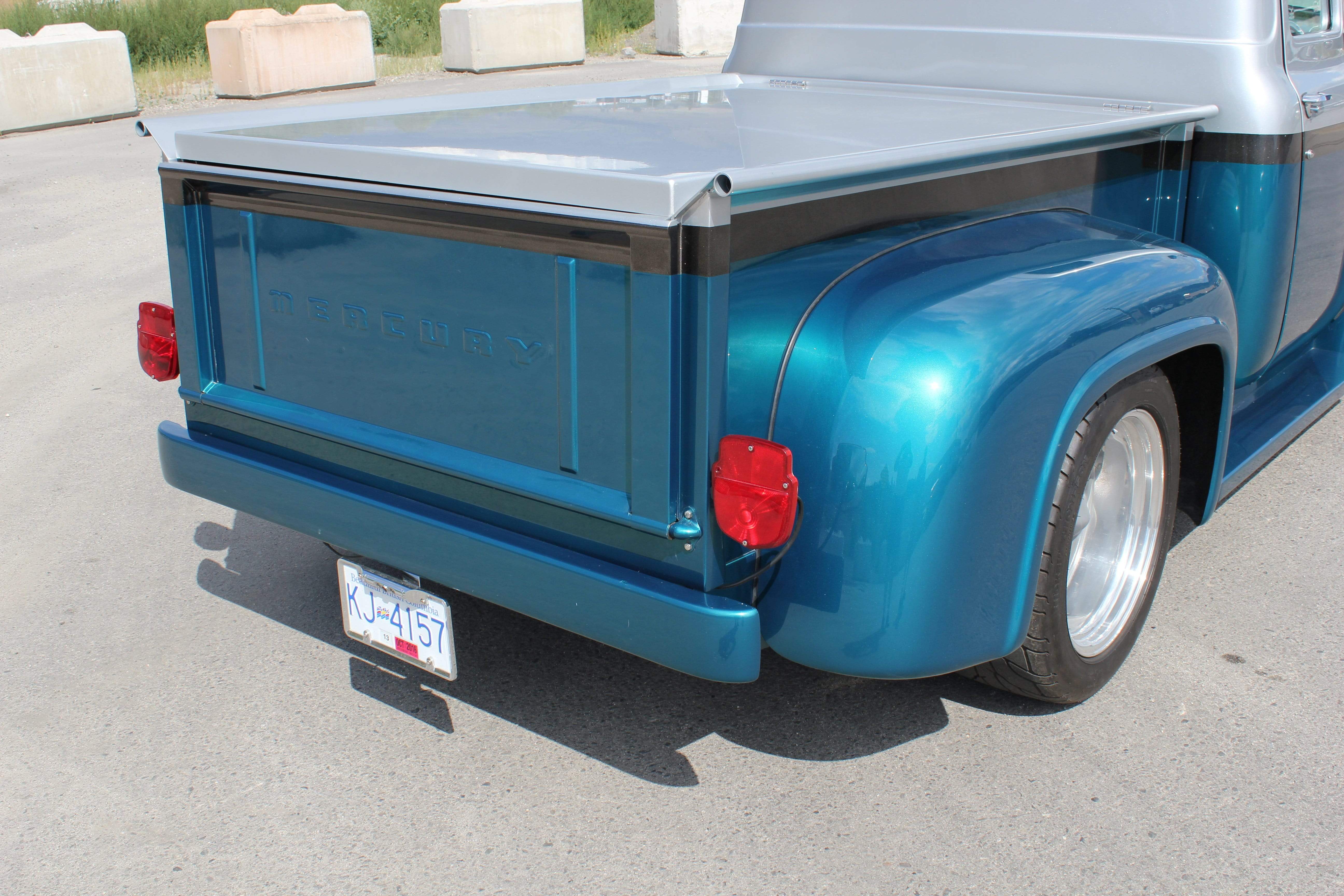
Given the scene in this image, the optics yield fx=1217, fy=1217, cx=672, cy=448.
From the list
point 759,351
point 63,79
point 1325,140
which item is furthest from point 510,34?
point 759,351

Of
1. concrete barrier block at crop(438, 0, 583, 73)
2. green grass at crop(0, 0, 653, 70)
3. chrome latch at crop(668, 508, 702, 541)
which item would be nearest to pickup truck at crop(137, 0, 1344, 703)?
chrome latch at crop(668, 508, 702, 541)

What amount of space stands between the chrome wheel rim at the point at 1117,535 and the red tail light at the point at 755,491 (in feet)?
3.42

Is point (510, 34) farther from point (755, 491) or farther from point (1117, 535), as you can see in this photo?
point (755, 491)

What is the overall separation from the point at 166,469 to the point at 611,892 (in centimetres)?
163

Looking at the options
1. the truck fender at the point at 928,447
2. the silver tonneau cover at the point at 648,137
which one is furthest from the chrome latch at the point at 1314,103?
the truck fender at the point at 928,447

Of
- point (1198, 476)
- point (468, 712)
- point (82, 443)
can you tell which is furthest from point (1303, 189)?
point (82, 443)

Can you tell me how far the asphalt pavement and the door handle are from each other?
136 cm

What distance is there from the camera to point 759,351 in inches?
90.1

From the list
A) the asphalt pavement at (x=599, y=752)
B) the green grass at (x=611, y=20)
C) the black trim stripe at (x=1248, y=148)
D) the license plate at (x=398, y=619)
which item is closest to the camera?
the asphalt pavement at (x=599, y=752)

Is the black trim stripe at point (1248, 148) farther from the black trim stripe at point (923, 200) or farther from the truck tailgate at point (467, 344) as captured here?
the truck tailgate at point (467, 344)

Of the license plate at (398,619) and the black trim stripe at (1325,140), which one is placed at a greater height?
the black trim stripe at (1325,140)

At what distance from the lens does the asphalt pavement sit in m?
2.55

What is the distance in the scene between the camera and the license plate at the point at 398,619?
2746 mm

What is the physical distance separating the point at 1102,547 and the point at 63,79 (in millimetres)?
13171
